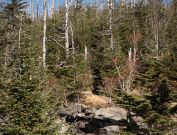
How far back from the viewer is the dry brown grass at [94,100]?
30.8 m

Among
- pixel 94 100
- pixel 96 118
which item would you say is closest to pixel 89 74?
pixel 94 100

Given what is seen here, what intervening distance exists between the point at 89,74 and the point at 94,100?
11.2 ft

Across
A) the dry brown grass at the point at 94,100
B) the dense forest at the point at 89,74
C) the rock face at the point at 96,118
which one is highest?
the dense forest at the point at 89,74

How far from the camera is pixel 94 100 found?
31609 millimetres

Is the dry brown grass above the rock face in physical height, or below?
above

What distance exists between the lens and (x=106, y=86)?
32.3 meters

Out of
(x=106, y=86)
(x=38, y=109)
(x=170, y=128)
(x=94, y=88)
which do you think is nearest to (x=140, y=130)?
(x=170, y=128)

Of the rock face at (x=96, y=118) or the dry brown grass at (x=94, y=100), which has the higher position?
the dry brown grass at (x=94, y=100)

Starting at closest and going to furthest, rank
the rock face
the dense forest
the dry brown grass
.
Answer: the dense forest < the rock face < the dry brown grass

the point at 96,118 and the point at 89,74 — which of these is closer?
the point at 96,118

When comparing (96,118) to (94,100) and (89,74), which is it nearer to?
(94,100)

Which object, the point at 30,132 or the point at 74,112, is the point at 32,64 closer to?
the point at 30,132

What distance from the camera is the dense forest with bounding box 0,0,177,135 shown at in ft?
49.8

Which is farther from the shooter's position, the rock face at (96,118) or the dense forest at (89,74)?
the rock face at (96,118)
